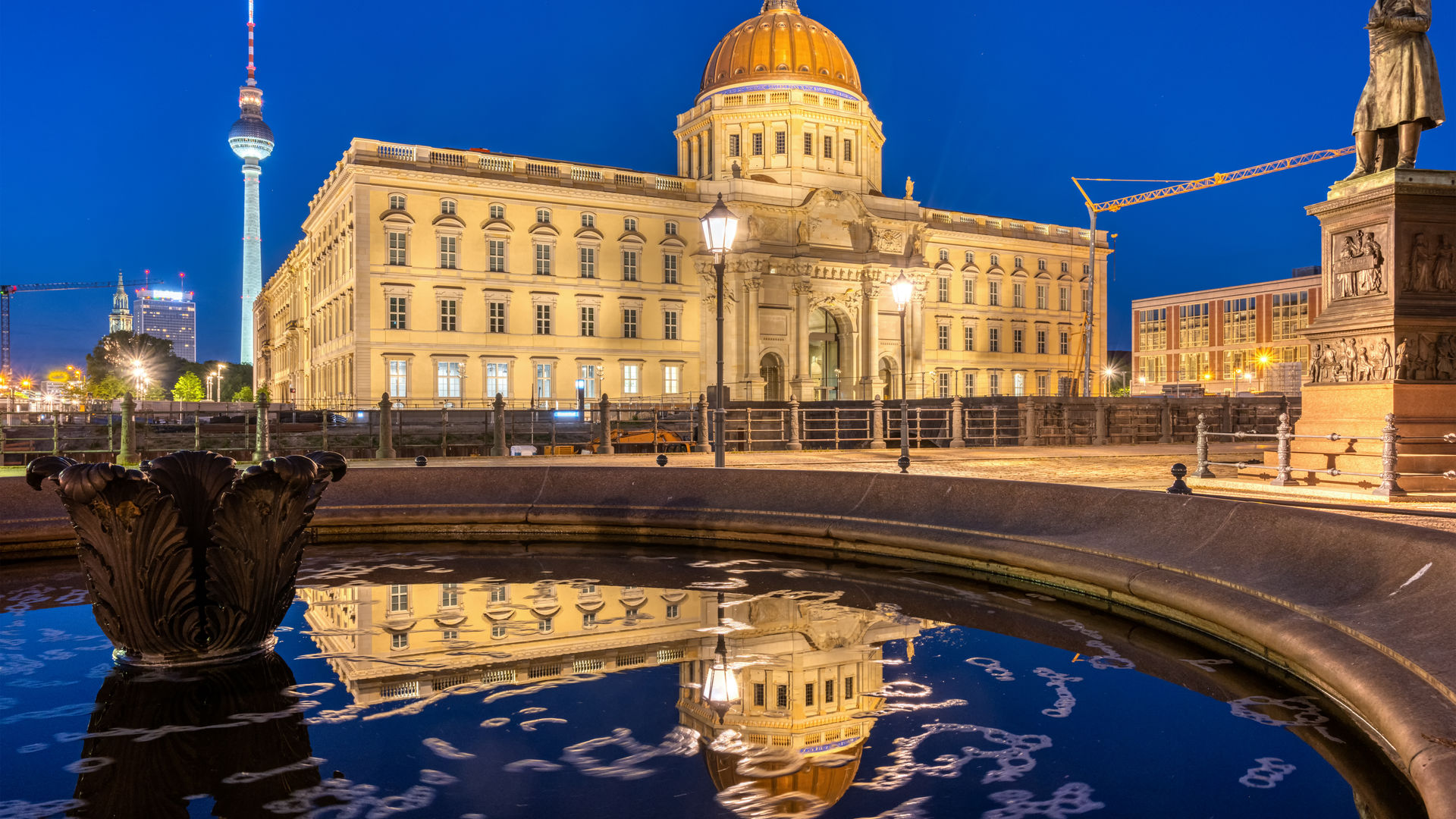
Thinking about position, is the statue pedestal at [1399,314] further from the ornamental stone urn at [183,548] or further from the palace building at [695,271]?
the palace building at [695,271]

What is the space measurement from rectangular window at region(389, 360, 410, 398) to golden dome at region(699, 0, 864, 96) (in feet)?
102

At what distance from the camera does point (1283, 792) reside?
3.96 m

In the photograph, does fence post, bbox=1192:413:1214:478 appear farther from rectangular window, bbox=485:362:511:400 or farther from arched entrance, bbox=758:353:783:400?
arched entrance, bbox=758:353:783:400

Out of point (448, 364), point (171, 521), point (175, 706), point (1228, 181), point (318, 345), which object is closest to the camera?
point (175, 706)

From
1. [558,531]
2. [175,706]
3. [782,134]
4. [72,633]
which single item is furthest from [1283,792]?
[782,134]

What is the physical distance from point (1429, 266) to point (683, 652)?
9.99m

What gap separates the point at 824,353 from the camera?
2591 inches

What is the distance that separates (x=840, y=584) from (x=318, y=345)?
6112 cm

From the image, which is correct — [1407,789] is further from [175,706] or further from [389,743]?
[175,706]

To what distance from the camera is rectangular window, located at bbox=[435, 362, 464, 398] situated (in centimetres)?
5162

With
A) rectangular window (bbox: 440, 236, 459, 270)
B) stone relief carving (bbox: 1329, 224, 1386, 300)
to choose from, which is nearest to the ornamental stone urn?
stone relief carving (bbox: 1329, 224, 1386, 300)

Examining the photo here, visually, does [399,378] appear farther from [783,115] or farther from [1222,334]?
[1222,334]

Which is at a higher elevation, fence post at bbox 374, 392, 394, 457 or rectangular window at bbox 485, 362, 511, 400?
rectangular window at bbox 485, 362, 511, 400

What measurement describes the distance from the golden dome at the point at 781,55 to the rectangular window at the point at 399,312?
2873 cm
